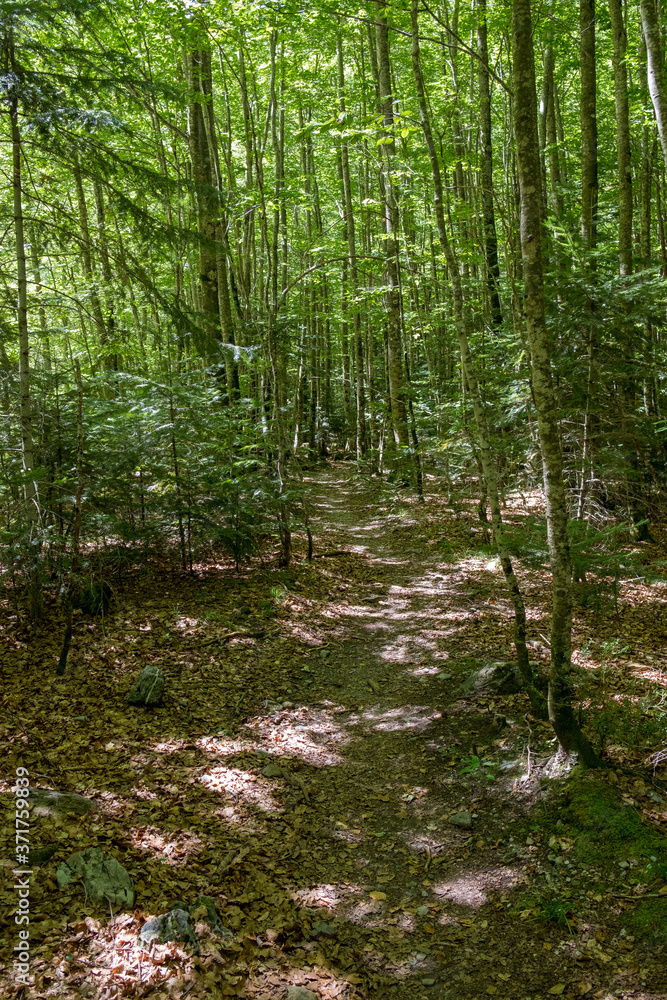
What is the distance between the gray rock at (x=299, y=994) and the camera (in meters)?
3.07

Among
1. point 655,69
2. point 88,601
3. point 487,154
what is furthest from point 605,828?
point 487,154

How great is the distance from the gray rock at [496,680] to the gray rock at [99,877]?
354 cm

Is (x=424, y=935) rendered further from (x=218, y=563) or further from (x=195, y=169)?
(x=195, y=169)

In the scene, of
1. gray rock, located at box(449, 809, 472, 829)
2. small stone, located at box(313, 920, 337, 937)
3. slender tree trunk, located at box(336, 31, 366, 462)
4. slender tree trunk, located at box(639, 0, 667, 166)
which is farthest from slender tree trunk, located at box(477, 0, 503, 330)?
small stone, located at box(313, 920, 337, 937)

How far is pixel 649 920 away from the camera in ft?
10.8

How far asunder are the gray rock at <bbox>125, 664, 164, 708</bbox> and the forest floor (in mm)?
104

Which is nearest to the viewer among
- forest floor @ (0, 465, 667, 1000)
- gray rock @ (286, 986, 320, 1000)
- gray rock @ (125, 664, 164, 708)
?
gray rock @ (286, 986, 320, 1000)

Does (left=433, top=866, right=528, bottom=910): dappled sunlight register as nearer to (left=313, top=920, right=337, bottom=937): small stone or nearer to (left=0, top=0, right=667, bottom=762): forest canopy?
(left=313, top=920, right=337, bottom=937): small stone

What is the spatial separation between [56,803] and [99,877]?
0.71 metres

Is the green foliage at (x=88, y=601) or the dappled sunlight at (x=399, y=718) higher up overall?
the green foliage at (x=88, y=601)

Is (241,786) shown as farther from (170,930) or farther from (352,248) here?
(352,248)

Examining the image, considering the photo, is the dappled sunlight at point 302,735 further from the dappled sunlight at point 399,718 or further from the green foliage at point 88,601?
the green foliage at point 88,601

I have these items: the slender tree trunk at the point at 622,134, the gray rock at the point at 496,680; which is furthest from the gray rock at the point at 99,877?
the slender tree trunk at the point at 622,134

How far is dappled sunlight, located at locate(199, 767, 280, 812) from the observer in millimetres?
4613
